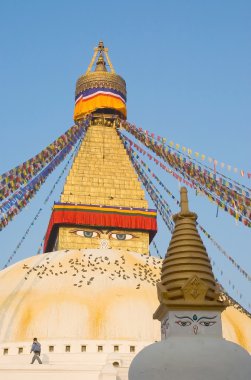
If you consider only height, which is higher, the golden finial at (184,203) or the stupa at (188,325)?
the golden finial at (184,203)

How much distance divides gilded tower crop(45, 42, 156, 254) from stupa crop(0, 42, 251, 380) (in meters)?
0.04

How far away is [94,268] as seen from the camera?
16.1 m

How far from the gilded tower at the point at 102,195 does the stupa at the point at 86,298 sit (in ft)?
0.14

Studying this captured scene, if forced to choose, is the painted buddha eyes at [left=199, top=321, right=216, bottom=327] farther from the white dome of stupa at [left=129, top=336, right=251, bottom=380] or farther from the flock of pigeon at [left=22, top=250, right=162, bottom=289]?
the flock of pigeon at [left=22, top=250, right=162, bottom=289]

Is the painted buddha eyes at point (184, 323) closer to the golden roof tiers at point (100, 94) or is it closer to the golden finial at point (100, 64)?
the golden roof tiers at point (100, 94)

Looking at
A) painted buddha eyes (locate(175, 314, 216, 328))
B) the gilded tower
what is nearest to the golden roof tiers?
the gilded tower

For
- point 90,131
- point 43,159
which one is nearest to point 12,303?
point 43,159

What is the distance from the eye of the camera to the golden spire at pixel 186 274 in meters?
8.47

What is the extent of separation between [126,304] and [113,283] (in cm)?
96

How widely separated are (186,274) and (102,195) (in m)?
14.5

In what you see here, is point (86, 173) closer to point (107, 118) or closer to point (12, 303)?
point (107, 118)

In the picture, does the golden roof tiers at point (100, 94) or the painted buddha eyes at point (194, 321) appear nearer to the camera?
the painted buddha eyes at point (194, 321)

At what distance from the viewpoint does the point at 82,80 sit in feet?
89.9

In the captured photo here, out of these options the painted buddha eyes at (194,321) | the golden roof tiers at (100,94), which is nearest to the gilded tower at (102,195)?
the golden roof tiers at (100,94)
